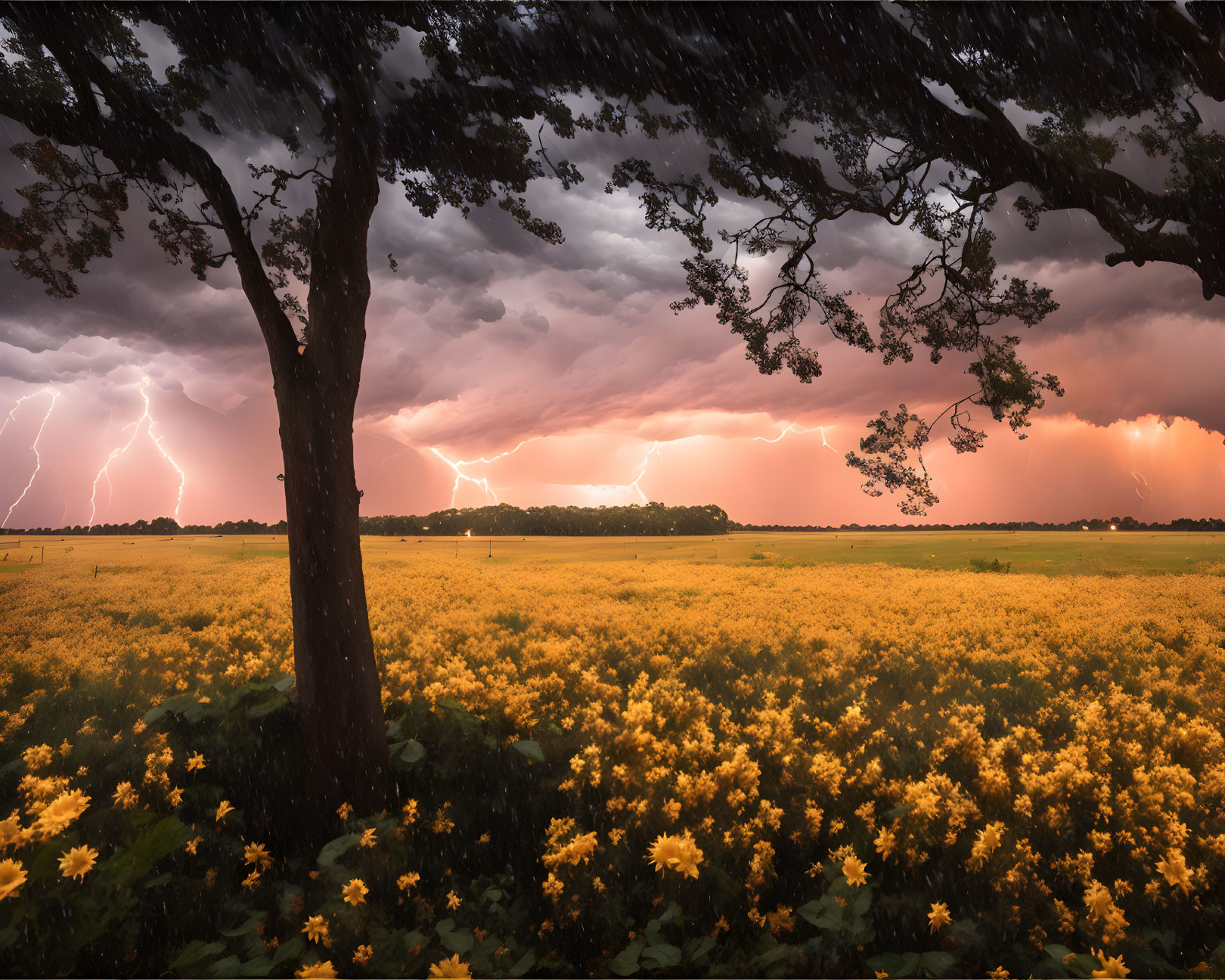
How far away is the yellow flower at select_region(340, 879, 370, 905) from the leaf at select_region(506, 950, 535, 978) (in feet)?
3.90

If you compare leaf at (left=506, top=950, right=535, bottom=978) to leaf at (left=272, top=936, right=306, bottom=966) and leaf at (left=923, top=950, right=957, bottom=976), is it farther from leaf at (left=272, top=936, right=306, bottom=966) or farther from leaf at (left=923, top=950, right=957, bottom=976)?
leaf at (left=923, top=950, right=957, bottom=976)

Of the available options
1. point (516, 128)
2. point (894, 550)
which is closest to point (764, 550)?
point (894, 550)

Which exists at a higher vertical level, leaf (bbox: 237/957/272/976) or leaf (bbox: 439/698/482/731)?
leaf (bbox: 439/698/482/731)

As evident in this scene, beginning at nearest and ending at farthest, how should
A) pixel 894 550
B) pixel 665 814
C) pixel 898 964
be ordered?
pixel 898 964 → pixel 665 814 → pixel 894 550

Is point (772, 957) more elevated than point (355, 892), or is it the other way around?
point (355, 892)

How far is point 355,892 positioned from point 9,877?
2.13m

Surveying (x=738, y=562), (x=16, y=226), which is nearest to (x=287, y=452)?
(x=16, y=226)

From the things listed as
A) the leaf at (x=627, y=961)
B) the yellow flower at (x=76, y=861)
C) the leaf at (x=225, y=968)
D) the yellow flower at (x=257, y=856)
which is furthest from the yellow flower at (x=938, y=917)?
the yellow flower at (x=76, y=861)

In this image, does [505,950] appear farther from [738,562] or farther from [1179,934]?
[738,562]

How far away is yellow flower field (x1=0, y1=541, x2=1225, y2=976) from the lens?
12.7ft

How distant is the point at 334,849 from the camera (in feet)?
14.8

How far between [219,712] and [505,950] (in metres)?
4.23

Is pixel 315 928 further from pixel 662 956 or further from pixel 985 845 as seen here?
pixel 985 845

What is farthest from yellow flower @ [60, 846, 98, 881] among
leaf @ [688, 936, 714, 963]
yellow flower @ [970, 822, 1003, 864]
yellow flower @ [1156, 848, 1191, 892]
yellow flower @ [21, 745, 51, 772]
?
yellow flower @ [1156, 848, 1191, 892]
